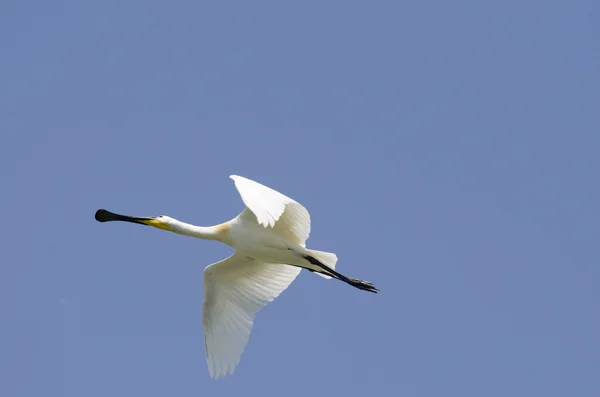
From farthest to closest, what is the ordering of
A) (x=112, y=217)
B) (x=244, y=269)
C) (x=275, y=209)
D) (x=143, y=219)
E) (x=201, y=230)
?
(x=112, y=217) < (x=143, y=219) < (x=244, y=269) < (x=201, y=230) < (x=275, y=209)

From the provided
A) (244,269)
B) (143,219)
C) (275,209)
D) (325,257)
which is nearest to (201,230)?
(244,269)

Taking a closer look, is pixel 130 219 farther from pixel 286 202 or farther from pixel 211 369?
pixel 286 202

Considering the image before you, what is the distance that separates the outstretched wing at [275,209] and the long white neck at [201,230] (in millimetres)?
501

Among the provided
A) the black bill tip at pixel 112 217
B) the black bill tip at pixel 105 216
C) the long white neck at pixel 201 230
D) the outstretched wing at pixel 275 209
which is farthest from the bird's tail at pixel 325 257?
the black bill tip at pixel 105 216

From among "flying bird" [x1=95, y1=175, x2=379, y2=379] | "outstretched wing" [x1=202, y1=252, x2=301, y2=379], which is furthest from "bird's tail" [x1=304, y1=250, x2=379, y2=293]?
"outstretched wing" [x1=202, y1=252, x2=301, y2=379]

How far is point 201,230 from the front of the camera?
616 inches

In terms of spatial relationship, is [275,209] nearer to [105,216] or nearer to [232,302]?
[232,302]

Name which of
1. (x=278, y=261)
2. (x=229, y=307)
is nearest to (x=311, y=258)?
(x=278, y=261)

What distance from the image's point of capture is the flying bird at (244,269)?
1523 centimetres

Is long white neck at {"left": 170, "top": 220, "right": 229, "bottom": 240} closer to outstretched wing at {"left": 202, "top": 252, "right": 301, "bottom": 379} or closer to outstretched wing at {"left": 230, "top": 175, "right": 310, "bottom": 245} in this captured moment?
outstretched wing at {"left": 230, "top": 175, "right": 310, "bottom": 245}

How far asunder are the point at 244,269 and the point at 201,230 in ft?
3.28

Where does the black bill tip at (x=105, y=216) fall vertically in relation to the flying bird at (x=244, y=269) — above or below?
above

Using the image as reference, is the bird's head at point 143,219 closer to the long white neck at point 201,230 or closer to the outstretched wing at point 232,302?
the long white neck at point 201,230

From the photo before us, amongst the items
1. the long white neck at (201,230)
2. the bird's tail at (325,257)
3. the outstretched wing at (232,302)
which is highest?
the bird's tail at (325,257)
